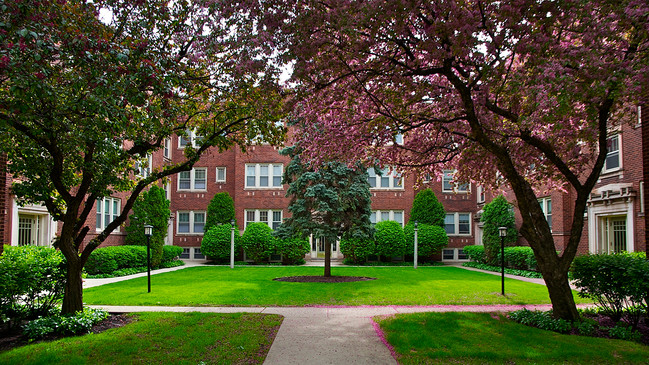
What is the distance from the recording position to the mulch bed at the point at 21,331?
6763 millimetres

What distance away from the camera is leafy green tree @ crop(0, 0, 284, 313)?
16.3 feet

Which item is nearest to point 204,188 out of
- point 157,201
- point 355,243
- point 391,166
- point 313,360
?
point 157,201

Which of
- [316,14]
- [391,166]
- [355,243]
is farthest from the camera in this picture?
[355,243]

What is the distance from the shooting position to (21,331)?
7.55m

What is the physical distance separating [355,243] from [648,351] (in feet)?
57.8

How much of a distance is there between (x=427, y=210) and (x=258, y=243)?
10300 mm

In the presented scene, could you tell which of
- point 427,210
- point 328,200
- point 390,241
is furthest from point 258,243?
point 427,210

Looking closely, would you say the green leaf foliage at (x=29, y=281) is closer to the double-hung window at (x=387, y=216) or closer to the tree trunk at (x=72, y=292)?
the tree trunk at (x=72, y=292)

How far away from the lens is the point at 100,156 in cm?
A: 745

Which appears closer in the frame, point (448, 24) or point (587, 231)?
point (448, 24)

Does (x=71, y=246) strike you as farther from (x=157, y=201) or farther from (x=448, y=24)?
(x=157, y=201)

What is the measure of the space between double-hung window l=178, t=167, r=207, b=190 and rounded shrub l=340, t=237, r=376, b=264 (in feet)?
35.0

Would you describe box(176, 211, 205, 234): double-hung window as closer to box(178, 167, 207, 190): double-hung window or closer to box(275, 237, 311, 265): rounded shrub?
box(178, 167, 207, 190): double-hung window

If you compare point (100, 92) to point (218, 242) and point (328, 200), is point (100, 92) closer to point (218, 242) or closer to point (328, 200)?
point (328, 200)
